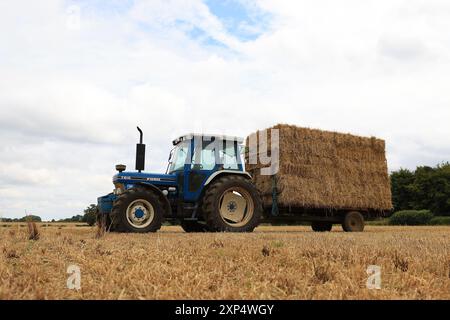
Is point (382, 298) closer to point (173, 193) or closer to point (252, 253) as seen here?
point (252, 253)

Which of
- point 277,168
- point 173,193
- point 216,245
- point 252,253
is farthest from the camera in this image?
point 277,168

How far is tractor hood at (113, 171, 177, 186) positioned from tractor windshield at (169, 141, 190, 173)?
35cm

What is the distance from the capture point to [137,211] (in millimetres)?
10875

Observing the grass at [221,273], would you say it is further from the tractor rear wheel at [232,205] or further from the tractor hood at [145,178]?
the tractor hood at [145,178]

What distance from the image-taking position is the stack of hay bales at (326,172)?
13930mm

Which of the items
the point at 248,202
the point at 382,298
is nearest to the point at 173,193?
the point at 248,202

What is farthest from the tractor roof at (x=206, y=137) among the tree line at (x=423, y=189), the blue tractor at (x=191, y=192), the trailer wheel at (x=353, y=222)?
the tree line at (x=423, y=189)

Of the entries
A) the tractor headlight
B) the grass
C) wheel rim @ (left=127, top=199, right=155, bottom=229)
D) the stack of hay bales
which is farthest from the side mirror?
the grass

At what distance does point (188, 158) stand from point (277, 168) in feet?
10.3

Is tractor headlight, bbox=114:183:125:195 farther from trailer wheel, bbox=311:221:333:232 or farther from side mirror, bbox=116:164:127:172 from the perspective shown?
trailer wheel, bbox=311:221:333:232

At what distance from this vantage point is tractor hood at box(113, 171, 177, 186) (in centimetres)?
1131

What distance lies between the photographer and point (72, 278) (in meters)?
4.05
